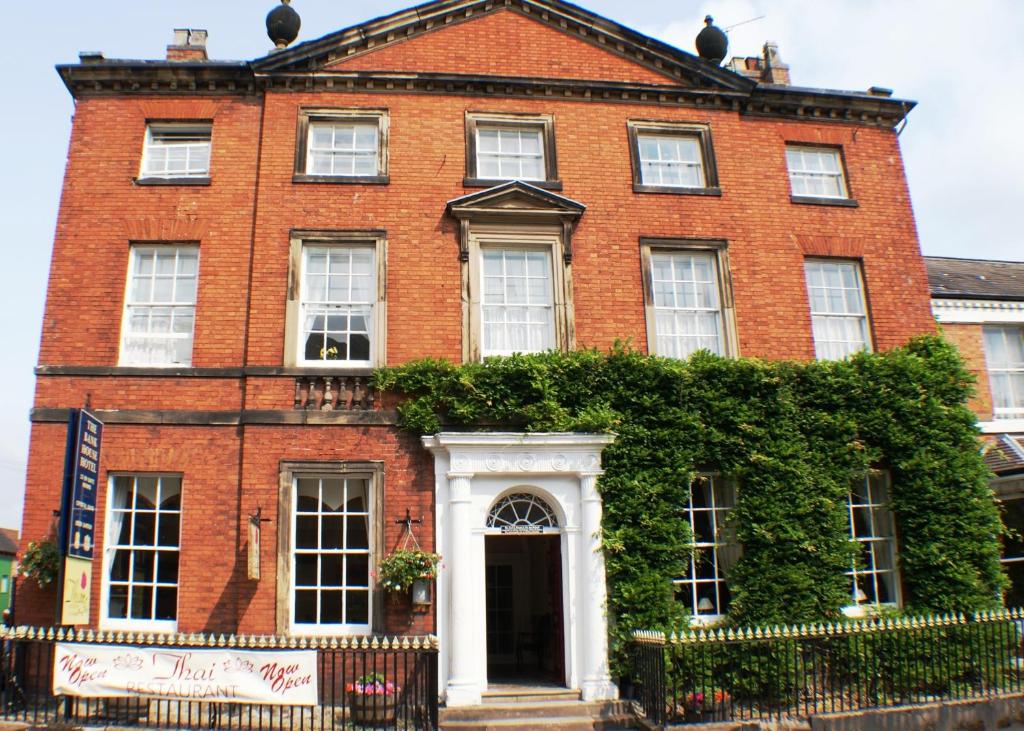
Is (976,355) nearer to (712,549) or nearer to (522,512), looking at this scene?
(712,549)

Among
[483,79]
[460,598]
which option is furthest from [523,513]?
[483,79]

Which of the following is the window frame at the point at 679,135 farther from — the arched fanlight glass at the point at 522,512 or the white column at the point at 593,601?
the arched fanlight glass at the point at 522,512

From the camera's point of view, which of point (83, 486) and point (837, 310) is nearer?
point (83, 486)

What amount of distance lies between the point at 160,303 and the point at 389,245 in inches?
143

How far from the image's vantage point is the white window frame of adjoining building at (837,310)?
1382 cm

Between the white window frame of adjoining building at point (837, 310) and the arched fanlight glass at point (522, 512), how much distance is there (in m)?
5.44

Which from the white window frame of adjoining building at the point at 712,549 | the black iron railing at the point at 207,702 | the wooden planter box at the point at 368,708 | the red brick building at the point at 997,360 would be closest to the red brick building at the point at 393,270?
the black iron railing at the point at 207,702

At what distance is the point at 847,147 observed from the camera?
14.9 meters

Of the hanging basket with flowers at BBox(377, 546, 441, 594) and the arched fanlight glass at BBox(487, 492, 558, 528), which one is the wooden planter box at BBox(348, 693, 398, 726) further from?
the arched fanlight glass at BBox(487, 492, 558, 528)

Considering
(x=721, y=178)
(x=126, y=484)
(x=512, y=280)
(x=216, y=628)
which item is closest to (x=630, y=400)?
(x=512, y=280)

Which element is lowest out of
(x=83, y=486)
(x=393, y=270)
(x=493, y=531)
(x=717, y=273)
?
(x=493, y=531)

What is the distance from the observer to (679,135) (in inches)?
564

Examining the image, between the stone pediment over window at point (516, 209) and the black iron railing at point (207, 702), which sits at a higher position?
the stone pediment over window at point (516, 209)

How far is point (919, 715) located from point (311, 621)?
815cm
